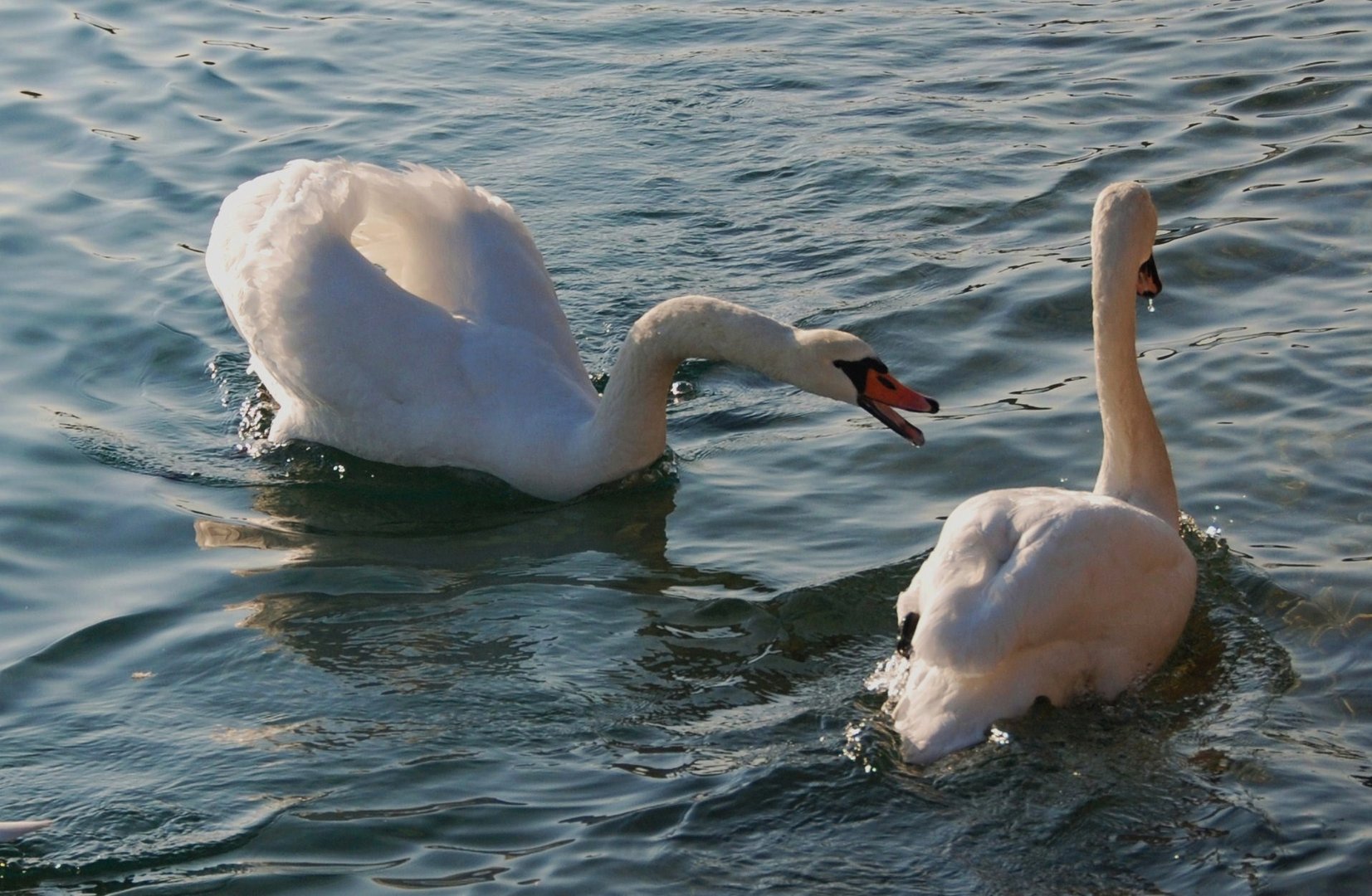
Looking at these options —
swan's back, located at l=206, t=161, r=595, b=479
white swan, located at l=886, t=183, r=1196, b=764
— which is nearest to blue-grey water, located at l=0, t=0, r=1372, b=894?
white swan, located at l=886, t=183, r=1196, b=764

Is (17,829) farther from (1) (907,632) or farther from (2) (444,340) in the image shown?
(2) (444,340)

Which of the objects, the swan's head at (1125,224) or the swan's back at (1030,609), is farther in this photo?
the swan's head at (1125,224)

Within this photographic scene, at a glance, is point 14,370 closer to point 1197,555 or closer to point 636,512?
point 636,512

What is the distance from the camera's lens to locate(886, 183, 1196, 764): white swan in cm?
529

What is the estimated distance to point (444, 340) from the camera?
8.02m

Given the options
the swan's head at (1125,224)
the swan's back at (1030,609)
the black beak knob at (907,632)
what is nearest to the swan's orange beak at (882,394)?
the swan's head at (1125,224)

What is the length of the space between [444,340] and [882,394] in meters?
2.13

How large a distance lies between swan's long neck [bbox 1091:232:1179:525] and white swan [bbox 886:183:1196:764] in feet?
0.60

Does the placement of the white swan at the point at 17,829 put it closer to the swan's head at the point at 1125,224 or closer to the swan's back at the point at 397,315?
the swan's back at the point at 397,315

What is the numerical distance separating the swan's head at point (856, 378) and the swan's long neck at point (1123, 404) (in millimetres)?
671

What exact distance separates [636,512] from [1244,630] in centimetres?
253

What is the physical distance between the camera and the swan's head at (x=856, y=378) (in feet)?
22.4

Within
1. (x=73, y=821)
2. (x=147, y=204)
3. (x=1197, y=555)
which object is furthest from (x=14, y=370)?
(x=1197, y=555)

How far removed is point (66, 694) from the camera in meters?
6.18
